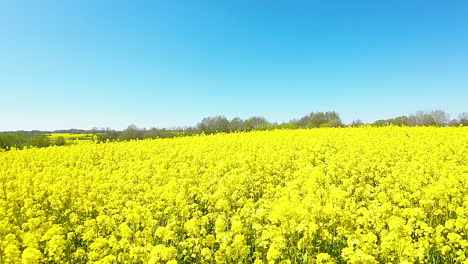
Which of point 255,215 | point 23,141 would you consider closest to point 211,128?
point 23,141

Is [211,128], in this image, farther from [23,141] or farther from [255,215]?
[255,215]

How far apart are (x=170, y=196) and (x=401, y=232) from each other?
5.14 meters

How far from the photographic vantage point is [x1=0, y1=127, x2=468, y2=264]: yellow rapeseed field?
461 cm

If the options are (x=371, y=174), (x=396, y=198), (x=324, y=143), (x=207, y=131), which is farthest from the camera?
(x=207, y=131)

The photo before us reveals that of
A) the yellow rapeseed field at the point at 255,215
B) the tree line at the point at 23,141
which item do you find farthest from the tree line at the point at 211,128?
the yellow rapeseed field at the point at 255,215

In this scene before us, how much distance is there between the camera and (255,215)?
221 inches

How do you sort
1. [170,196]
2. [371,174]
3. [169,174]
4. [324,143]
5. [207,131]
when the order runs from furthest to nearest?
[207,131] → [324,143] → [169,174] → [371,174] → [170,196]

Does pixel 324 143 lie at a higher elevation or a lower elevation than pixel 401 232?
higher

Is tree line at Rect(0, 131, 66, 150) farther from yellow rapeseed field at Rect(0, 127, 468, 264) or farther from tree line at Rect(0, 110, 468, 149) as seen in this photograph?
yellow rapeseed field at Rect(0, 127, 468, 264)

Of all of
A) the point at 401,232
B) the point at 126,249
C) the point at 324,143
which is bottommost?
the point at 126,249

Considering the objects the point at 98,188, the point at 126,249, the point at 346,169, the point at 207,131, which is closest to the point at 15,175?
the point at 98,188

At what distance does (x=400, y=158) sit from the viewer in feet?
40.8

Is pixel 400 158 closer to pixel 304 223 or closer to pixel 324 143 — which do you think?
pixel 324 143

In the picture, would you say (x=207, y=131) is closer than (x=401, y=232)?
No
